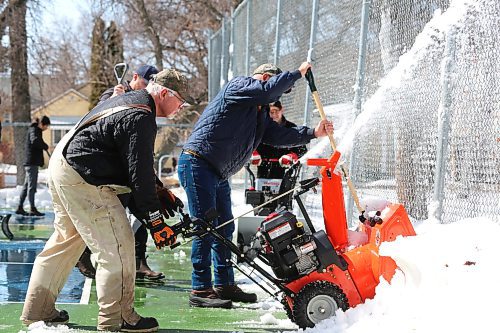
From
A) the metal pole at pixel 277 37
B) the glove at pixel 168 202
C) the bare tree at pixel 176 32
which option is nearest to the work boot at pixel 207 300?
the glove at pixel 168 202

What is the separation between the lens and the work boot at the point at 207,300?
5914 millimetres

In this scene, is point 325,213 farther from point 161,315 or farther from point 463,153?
point 161,315

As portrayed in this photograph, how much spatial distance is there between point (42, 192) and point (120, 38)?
17.1 m

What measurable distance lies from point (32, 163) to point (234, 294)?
329 inches

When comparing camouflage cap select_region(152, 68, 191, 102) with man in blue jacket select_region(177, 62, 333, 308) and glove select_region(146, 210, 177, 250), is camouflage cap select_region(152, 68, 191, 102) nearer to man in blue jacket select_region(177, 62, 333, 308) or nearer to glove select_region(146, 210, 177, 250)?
man in blue jacket select_region(177, 62, 333, 308)

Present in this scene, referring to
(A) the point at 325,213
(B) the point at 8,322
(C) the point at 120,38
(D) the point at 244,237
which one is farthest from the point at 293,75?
(C) the point at 120,38

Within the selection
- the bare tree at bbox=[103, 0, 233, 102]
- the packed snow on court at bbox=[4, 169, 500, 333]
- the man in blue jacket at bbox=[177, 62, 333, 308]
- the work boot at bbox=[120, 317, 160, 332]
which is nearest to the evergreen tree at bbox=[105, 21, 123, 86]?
the bare tree at bbox=[103, 0, 233, 102]

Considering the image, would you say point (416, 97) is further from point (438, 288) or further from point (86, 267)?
point (86, 267)

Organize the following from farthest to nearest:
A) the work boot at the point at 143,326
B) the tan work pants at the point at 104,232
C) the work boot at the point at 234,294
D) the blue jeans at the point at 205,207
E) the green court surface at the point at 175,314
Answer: the work boot at the point at 234,294
the blue jeans at the point at 205,207
the green court surface at the point at 175,314
the work boot at the point at 143,326
the tan work pants at the point at 104,232

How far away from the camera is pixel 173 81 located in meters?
4.96

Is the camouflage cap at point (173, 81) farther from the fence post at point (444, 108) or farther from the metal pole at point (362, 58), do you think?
the metal pole at point (362, 58)

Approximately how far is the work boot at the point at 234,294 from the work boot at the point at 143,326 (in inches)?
48.6

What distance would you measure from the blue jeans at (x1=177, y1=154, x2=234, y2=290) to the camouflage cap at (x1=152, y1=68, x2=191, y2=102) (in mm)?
911

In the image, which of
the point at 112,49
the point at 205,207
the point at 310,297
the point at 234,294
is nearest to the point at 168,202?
the point at 205,207
